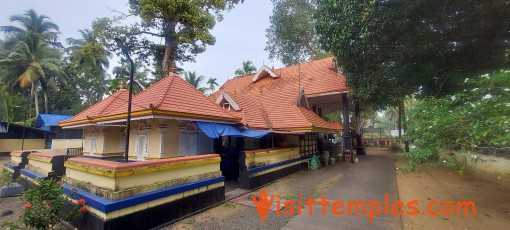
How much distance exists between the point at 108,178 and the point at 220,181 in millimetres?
3561

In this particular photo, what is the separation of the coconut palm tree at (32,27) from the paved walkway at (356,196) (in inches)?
1470

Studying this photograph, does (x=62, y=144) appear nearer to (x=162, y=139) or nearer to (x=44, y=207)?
(x=162, y=139)

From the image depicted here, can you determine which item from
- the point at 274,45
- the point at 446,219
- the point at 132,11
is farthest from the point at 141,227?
the point at 274,45

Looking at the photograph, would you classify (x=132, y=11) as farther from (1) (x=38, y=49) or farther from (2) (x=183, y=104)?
(1) (x=38, y=49)

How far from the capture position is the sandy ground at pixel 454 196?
20.0ft

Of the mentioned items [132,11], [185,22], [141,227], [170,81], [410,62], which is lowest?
[141,227]

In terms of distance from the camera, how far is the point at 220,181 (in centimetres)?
821

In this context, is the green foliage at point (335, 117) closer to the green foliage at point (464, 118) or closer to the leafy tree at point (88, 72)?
the green foliage at point (464, 118)

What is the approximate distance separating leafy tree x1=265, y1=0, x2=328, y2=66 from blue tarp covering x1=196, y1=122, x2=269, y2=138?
1860 cm

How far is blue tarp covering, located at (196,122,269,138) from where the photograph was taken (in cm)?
941

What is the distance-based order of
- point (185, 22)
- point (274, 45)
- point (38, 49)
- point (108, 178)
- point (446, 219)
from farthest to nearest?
point (274, 45)
point (38, 49)
point (185, 22)
point (446, 219)
point (108, 178)

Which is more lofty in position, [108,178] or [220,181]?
[108,178]

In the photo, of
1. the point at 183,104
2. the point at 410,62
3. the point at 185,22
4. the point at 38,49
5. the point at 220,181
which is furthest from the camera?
the point at 38,49

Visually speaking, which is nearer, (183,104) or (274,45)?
(183,104)
